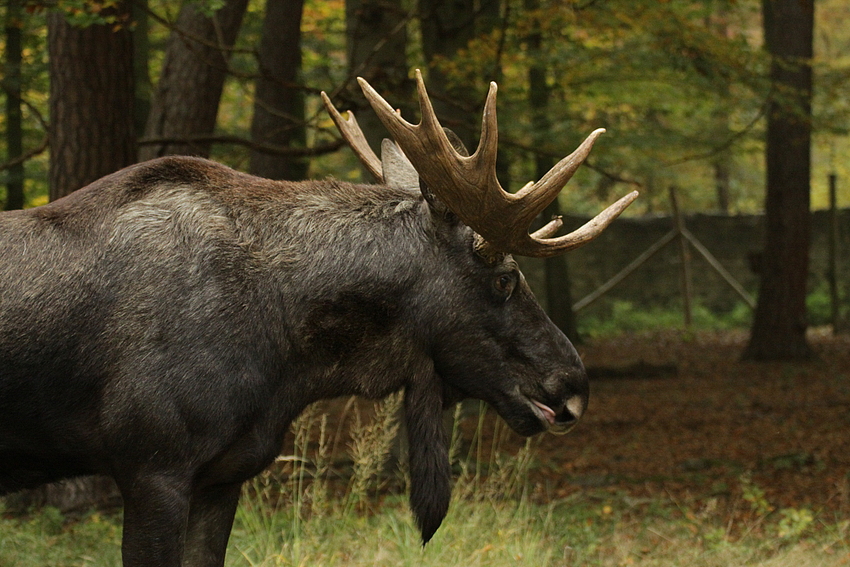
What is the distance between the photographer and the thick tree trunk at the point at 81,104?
6.03 metres

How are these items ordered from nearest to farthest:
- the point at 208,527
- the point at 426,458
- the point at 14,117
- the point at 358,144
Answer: the point at 208,527 < the point at 426,458 < the point at 358,144 < the point at 14,117

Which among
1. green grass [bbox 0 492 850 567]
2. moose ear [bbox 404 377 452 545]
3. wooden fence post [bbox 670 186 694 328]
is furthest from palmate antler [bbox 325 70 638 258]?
wooden fence post [bbox 670 186 694 328]

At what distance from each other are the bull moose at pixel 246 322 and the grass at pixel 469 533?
133cm

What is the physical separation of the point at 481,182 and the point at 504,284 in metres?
0.49

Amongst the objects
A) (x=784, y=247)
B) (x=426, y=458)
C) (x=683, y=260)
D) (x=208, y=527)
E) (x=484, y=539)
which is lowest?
(x=683, y=260)

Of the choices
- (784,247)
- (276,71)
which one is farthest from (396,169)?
(784,247)

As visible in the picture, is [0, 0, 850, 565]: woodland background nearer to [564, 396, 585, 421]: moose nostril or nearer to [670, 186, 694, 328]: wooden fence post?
[670, 186, 694, 328]: wooden fence post

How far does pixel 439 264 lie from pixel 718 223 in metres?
16.6

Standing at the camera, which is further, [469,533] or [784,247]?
[784,247]

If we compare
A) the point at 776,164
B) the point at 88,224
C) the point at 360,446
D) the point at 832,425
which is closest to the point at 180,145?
the point at 360,446

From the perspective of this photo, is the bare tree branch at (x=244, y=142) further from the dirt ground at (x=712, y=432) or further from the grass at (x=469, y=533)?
the dirt ground at (x=712, y=432)

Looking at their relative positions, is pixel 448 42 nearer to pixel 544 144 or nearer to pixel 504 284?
pixel 544 144

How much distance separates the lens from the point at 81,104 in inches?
238

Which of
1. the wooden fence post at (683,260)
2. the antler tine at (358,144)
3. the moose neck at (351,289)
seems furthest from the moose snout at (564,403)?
the wooden fence post at (683,260)
